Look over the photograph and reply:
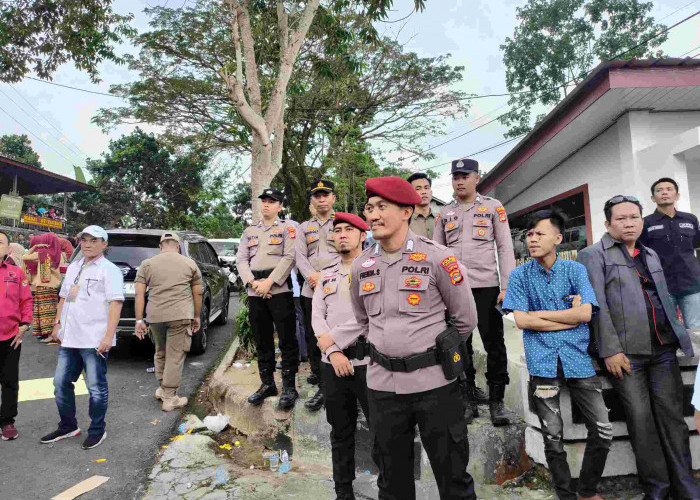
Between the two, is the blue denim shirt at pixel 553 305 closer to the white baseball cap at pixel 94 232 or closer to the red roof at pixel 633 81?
the white baseball cap at pixel 94 232

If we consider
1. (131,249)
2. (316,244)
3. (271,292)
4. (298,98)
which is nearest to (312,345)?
(271,292)

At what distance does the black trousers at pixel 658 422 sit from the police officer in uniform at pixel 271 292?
2653mm

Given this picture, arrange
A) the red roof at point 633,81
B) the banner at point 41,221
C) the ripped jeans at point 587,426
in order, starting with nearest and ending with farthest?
the ripped jeans at point 587,426, the red roof at point 633,81, the banner at point 41,221

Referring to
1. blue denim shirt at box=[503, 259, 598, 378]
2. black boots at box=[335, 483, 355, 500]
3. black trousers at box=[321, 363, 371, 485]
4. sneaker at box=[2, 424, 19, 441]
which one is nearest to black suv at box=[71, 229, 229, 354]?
sneaker at box=[2, 424, 19, 441]

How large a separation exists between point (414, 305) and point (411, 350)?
222 mm

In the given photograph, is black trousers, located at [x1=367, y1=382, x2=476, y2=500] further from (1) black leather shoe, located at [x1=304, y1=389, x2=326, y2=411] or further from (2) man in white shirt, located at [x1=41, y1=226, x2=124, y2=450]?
(2) man in white shirt, located at [x1=41, y1=226, x2=124, y2=450]

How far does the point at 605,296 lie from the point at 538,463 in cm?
132

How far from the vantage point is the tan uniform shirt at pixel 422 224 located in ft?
14.7

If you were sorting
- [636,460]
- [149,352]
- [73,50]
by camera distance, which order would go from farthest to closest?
[73,50]
[149,352]
[636,460]

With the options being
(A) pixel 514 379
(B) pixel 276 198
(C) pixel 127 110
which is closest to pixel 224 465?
(B) pixel 276 198

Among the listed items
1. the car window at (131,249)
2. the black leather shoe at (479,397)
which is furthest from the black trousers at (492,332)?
the car window at (131,249)

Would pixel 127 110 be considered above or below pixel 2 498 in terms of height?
above

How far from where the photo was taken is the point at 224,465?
3.94 meters

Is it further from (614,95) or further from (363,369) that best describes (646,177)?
(363,369)
